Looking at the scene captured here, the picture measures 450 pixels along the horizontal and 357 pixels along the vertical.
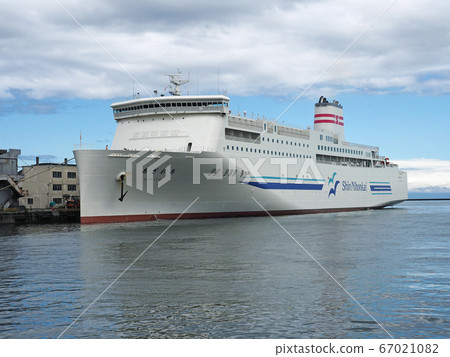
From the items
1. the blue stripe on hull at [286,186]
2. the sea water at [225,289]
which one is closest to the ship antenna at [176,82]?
the blue stripe on hull at [286,186]

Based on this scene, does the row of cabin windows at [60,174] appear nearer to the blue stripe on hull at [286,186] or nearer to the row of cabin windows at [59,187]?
the row of cabin windows at [59,187]

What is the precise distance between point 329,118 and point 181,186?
29465mm

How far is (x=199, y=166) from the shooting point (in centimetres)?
3331

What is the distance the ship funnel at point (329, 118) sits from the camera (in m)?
57.1

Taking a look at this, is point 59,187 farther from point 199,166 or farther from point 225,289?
point 225,289

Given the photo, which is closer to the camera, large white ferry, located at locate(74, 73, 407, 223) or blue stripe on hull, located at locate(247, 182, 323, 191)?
large white ferry, located at locate(74, 73, 407, 223)

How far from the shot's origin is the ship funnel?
57.1 m

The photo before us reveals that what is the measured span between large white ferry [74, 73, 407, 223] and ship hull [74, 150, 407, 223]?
0.06 m

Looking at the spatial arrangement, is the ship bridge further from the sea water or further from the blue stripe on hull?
the sea water

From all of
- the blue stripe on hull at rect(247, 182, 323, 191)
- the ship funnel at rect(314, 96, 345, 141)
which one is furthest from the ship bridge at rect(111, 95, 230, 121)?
the ship funnel at rect(314, 96, 345, 141)

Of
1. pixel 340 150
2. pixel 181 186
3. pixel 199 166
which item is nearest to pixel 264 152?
pixel 199 166

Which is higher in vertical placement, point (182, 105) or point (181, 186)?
point (182, 105)
